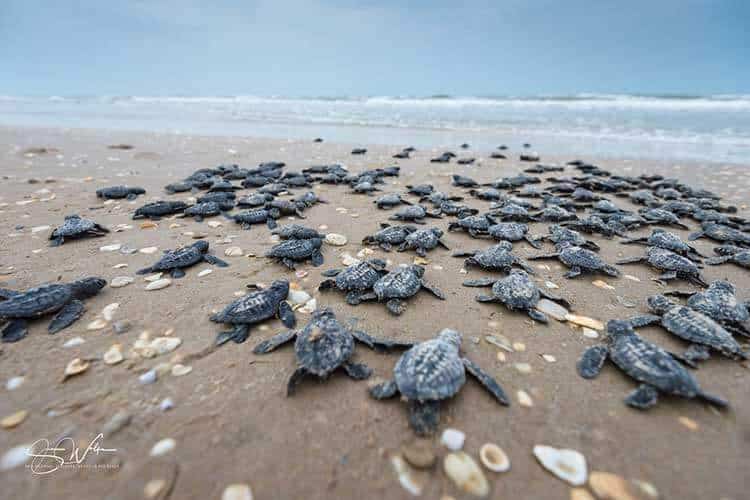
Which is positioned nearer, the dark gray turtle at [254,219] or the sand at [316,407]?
the sand at [316,407]

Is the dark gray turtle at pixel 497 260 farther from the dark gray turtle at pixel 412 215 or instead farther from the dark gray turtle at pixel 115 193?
the dark gray turtle at pixel 115 193

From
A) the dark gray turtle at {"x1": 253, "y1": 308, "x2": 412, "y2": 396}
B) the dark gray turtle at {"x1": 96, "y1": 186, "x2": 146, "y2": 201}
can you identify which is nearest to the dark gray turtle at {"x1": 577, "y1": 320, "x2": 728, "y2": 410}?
the dark gray turtle at {"x1": 253, "y1": 308, "x2": 412, "y2": 396}

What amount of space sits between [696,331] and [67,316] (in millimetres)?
5536

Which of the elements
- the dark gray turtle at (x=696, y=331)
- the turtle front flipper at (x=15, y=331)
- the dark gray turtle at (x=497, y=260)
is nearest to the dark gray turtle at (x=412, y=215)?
the dark gray turtle at (x=497, y=260)

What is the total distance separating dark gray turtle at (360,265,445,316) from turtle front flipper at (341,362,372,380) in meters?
0.79

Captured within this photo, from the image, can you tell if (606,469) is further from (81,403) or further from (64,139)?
(64,139)

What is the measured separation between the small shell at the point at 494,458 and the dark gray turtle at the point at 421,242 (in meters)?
2.69

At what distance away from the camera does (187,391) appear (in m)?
2.28

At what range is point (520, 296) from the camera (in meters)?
3.21

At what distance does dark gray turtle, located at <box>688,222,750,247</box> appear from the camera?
4680 millimetres

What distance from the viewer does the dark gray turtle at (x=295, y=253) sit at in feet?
13.2

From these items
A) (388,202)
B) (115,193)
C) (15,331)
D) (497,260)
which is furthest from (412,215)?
(115,193)

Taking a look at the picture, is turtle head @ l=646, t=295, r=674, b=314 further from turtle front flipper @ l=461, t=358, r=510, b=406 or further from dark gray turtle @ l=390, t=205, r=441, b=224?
dark gray turtle @ l=390, t=205, r=441, b=224

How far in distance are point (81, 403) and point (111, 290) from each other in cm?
158
